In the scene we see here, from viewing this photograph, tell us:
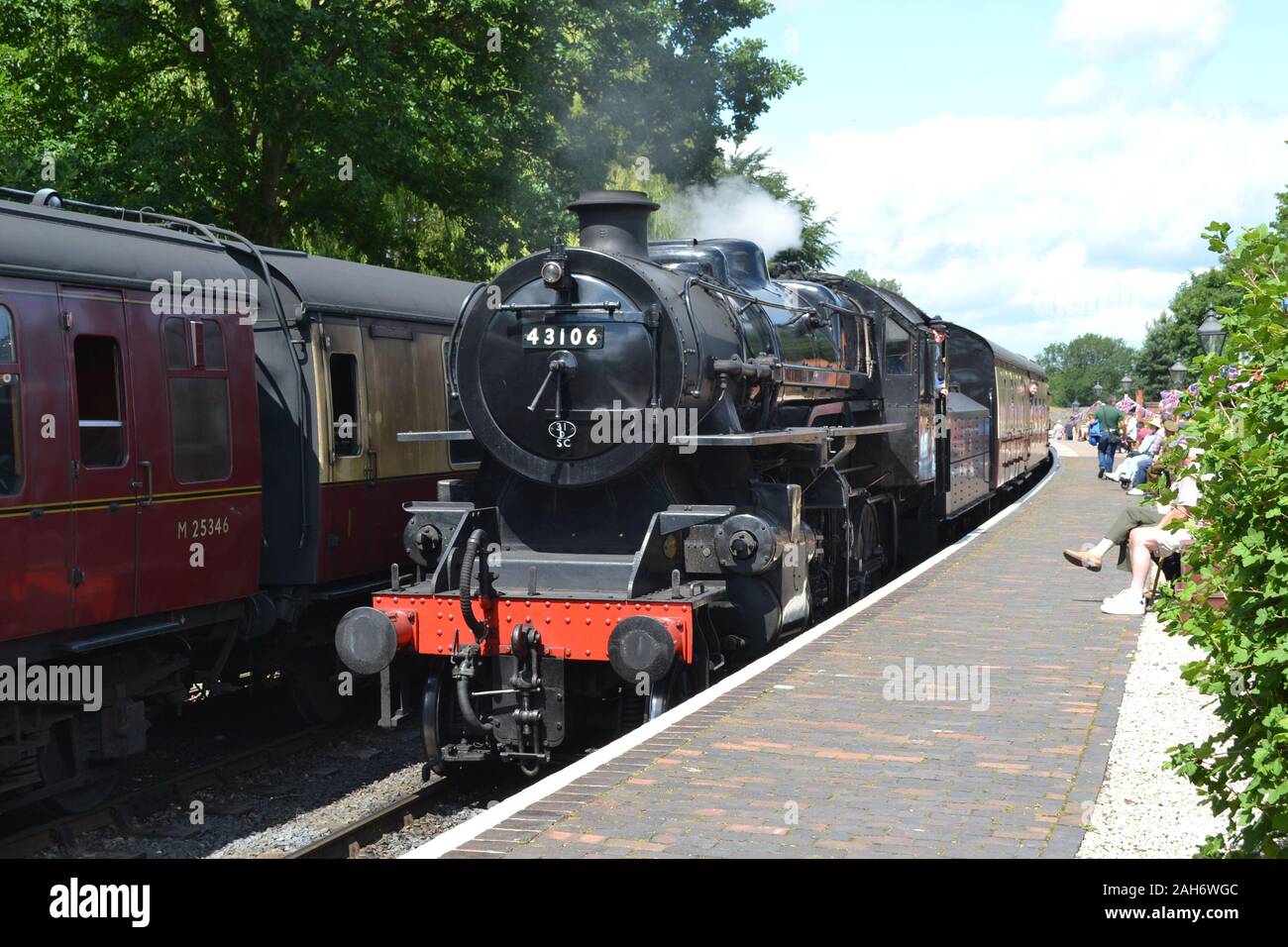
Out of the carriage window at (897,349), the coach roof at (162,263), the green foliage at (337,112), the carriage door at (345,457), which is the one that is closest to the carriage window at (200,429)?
the coach roof at (162,263)

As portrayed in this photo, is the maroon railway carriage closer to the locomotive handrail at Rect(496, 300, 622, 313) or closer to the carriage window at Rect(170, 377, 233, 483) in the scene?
the carriage window at Rect(170, 377, 233, 483)

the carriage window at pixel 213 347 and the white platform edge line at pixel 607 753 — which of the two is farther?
the carriage window at pixel 213 347

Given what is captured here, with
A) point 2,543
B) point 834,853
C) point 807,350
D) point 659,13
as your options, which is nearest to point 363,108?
point 659,13

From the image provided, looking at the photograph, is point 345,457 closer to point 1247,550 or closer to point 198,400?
point 198,400

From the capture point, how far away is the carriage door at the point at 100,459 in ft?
24.4

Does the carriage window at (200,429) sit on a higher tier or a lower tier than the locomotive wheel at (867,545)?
higher

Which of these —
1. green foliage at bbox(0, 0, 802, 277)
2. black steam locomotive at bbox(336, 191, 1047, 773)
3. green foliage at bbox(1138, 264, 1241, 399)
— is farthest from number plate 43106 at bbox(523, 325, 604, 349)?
green foliage at bbox(1138, 264, 1241, 399)

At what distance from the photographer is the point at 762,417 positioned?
9.84m

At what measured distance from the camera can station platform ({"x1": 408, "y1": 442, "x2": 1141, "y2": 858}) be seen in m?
5.21

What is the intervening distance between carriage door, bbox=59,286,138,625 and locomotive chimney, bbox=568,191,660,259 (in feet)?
10.3

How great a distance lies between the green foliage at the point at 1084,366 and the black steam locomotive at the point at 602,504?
542ft

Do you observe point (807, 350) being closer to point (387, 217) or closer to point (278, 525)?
point (278, 525)

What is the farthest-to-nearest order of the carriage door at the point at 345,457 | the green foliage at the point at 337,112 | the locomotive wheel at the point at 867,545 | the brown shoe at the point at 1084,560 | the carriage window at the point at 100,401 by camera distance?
1. the green foliage at the point at 337,112
2. the locomotive wheel at the point at 867,545
3. the brown shoe at the point at 1084,560
4. the carriage door at the point at 345,457
5. the carriage window at the point at 100,401

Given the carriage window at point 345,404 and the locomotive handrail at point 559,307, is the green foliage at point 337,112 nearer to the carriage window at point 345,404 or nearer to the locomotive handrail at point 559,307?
the carriage window at point 345,404
